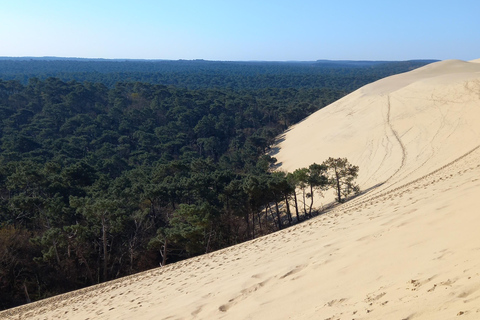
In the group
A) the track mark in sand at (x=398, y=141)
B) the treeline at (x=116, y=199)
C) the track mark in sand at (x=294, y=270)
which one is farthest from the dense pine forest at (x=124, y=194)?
the track mark in sand at (x=294, y=270)

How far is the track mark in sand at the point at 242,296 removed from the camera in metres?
6.45

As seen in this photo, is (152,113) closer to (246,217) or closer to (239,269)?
(246,217)

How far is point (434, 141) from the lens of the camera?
29984 mm

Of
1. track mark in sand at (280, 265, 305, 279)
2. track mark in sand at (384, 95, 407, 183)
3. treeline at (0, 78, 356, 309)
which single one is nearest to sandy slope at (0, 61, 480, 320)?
track mark in sand at (280, 265, 305, 279)

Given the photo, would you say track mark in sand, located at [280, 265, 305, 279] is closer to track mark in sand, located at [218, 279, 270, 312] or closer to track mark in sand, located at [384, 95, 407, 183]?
track mark in sand, located at [218, 279, 270, 312]

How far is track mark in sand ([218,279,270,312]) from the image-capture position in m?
6.45

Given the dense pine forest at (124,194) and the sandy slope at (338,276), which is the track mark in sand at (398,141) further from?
the sandy slope at (338,276)

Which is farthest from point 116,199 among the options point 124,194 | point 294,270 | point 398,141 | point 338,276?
point 398,141

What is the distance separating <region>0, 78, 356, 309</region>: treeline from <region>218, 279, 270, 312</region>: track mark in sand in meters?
8.28

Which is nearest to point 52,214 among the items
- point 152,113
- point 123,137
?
point 123,137

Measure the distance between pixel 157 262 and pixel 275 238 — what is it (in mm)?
7511

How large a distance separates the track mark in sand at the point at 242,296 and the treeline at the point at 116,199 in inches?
326

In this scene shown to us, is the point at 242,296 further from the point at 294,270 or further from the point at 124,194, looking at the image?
the point at 124,194

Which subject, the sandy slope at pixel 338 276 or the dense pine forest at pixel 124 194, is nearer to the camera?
the sandy slope at pixel 338 276
